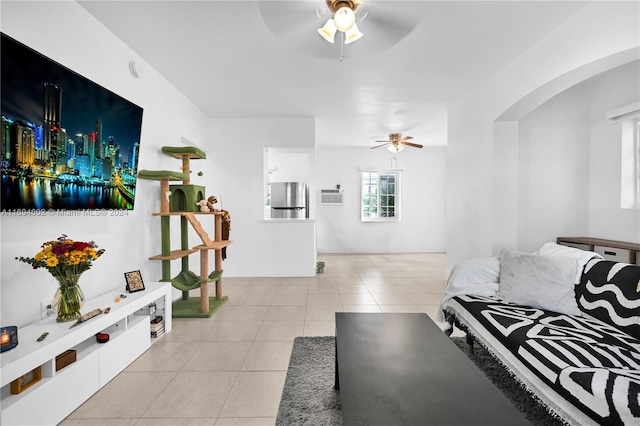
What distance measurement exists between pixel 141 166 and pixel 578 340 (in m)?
3.68

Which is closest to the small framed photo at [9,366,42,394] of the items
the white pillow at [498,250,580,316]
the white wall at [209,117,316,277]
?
the white pillow at [498,250,580,316]

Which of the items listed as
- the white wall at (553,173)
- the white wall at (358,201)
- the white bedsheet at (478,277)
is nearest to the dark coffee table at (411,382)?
the white bedsheet at (478,277)

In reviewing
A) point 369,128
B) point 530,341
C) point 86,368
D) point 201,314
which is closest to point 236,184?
point 201,314

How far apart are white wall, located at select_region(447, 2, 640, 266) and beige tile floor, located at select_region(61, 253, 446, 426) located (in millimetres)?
1086

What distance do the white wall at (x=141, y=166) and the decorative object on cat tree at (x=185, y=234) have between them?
0.52 feet

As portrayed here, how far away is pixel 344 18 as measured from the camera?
6.19 ft

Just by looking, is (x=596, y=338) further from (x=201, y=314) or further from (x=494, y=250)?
(x=201, y=314)

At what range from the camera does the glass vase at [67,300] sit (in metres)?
1.77

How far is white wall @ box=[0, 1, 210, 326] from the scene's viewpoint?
1.67 metres

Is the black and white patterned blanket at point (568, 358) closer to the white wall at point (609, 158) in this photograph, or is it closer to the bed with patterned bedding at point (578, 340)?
the bed with patterned bedding at point (578, 340)

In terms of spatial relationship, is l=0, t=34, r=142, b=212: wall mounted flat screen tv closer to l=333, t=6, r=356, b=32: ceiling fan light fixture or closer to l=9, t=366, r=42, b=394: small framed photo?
l=9, t=366, r=42, b=394: small framed photo

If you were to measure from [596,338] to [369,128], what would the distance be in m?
4.70

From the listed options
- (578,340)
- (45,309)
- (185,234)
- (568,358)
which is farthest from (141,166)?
(578,340)

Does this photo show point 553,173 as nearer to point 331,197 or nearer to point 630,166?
point 630,166
